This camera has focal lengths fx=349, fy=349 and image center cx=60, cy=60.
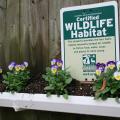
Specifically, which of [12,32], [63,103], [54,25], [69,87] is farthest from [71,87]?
[12,32]

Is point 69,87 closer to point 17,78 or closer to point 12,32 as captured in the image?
point 17,78

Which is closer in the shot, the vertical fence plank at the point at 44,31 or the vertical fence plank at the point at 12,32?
the vertical fence plank at the point at 44,31

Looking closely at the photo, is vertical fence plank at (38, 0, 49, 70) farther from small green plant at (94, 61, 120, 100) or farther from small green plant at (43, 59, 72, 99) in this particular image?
small green plant at (94, 61, 120, 100)

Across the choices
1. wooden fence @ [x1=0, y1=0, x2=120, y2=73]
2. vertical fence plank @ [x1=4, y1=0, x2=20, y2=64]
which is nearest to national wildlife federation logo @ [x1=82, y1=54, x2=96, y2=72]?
wooden fence @ [x1=0, y1=0, x2=120, y2=73]

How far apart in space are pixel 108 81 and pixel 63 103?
280 mm

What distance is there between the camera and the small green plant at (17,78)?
83.4 inches

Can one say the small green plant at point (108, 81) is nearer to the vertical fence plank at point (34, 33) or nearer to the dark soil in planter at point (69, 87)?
the dark soil in planter at point (69, 87)

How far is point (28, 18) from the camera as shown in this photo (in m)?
2.28

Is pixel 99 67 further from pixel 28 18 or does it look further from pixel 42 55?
pixel 28 18

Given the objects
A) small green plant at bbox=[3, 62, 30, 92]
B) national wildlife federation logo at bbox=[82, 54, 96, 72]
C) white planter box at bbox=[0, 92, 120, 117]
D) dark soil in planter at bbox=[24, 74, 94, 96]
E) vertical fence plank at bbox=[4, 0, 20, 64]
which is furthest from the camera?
vertical fence plank at bbox=[4, 0, 20, 64]

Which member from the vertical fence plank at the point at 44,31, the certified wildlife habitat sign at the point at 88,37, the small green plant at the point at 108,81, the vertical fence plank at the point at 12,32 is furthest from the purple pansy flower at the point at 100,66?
the vertical fence plank at the point at 12,32

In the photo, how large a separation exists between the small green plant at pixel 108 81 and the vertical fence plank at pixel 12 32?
2.42ft

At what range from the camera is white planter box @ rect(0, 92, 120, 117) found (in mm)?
1698

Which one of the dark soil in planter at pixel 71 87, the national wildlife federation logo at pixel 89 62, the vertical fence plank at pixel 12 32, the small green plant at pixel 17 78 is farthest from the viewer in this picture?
the vertical fence plank at pixel 12 32
